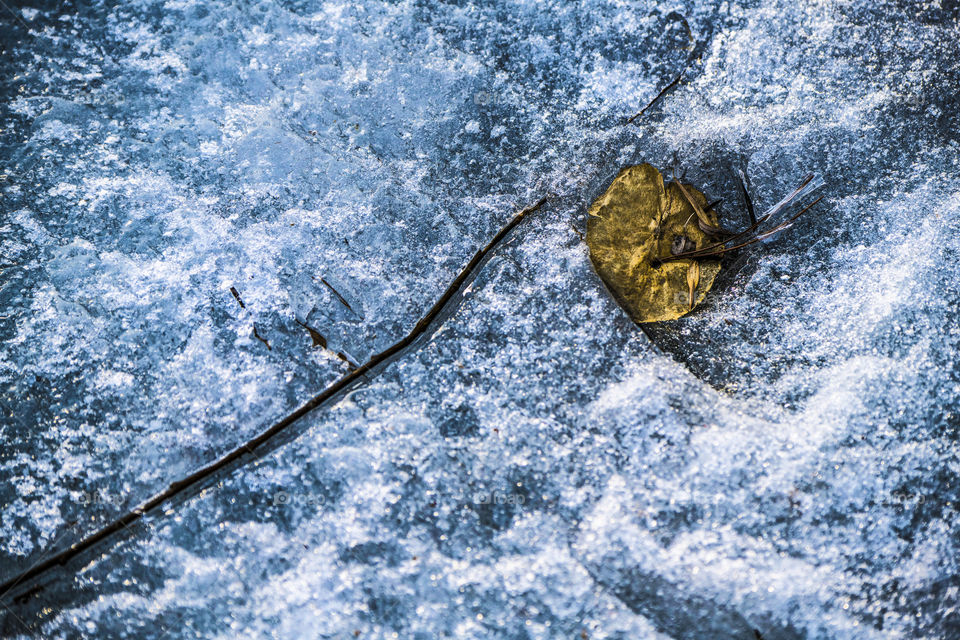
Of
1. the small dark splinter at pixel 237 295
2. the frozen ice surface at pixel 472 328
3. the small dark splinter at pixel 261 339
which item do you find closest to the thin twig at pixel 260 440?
the frozen ice surface at pixel 472 328

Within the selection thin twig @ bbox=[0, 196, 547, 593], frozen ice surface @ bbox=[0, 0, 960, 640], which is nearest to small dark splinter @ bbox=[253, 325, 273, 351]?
frozen ice surface @ bbox=[0, 0, 960, 640]

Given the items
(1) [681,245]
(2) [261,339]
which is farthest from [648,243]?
(2) [261,339]

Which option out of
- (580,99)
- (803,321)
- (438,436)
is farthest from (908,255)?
(438,436)

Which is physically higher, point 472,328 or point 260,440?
point 472,328

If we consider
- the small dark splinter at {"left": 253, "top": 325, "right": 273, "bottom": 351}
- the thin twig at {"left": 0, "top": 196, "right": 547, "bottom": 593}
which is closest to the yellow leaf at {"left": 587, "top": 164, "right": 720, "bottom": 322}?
the thin twig at {"left": 0, "top": 196, "right": 547, "bottom": 593}

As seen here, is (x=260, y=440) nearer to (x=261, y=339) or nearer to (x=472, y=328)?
(x=261, y=339)

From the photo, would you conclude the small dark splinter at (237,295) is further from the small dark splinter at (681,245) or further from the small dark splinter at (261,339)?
the small dark splinter at (681,245)

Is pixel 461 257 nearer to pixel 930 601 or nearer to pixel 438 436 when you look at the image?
pixel 438 436

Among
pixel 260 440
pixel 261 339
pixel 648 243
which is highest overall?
pixel 648 243

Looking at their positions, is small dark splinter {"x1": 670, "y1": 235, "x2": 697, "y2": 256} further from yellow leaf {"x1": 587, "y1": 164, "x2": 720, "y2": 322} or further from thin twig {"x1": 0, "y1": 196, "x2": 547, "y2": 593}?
thin twig {"x1": 0, "y1": 196, "x2": 547, "y2": 593}

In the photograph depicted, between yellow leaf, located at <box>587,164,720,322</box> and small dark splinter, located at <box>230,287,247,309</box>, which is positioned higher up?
yellow leaf, located at <box>587,164,720,322</box>
